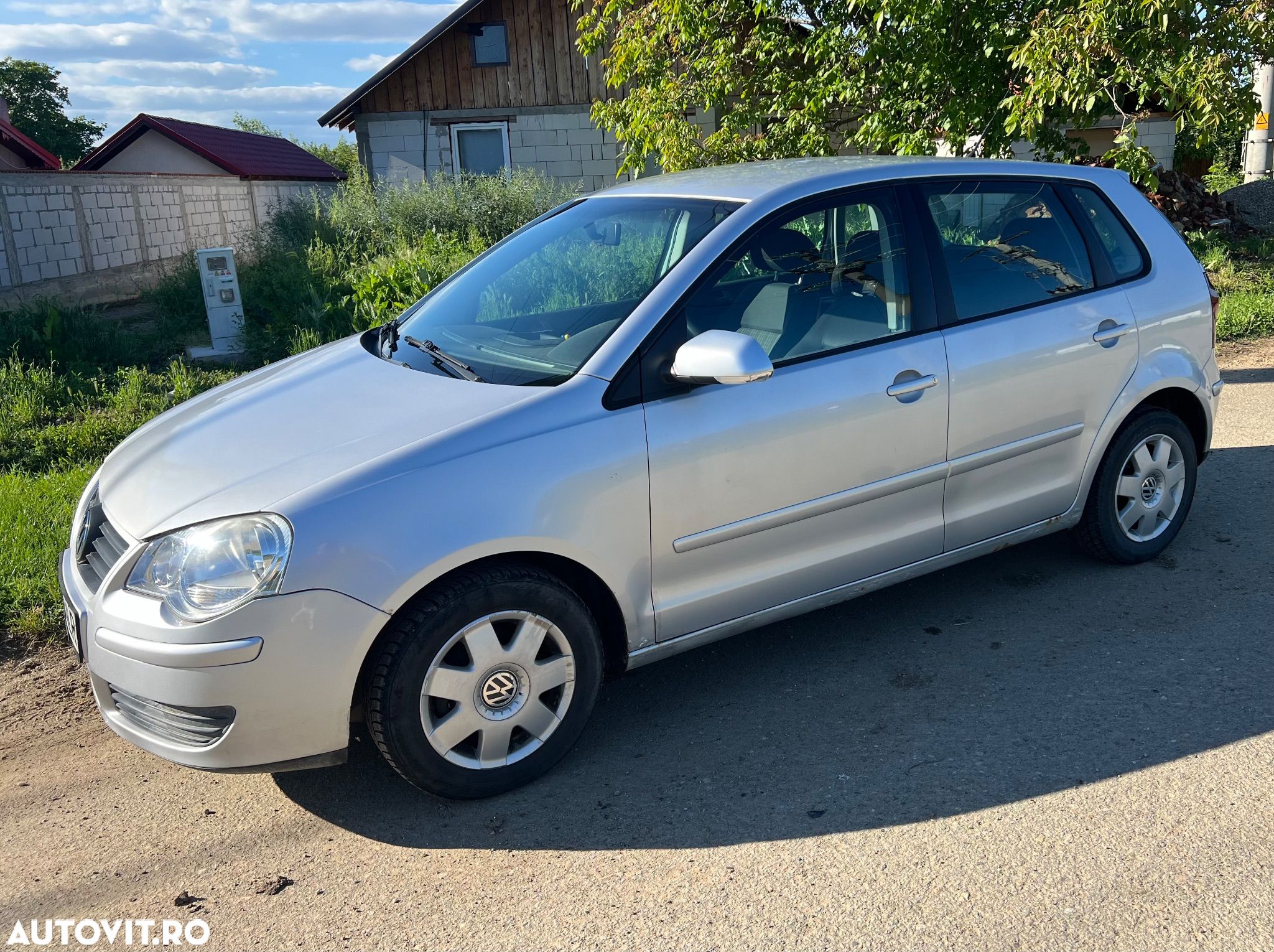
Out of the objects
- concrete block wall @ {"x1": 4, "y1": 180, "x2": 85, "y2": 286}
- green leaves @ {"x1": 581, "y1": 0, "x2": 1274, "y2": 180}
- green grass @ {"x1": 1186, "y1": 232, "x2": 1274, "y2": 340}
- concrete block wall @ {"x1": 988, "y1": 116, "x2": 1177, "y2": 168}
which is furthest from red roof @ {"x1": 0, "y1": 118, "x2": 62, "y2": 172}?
green grass @ {"x1": 1186, "y1": 232, "x2": 1274, "y2": 340}

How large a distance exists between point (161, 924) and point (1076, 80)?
741 centimetres

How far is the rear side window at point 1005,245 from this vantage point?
3.99 metres

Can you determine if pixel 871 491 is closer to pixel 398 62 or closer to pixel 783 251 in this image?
pixel 783 251

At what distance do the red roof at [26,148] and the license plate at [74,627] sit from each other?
96.7 ft

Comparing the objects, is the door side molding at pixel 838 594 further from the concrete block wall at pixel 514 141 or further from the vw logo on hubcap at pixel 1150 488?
the concrete block wall at pixel 514 141

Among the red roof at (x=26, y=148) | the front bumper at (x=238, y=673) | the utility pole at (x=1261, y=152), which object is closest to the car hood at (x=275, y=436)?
the front bumper at (x=238, y=673)

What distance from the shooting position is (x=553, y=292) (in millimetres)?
3969

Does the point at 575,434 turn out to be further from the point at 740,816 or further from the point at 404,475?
the point at 740,816

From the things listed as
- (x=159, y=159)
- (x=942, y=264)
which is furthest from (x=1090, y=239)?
(x=159, y=159)

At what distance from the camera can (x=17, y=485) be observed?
5938 mm

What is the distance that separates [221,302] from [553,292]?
697 centimetres

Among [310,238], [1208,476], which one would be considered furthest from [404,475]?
[310,238]

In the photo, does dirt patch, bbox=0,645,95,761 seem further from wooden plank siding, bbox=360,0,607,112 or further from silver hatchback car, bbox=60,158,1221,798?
wooden plank siding, bbox=360,0,607,112

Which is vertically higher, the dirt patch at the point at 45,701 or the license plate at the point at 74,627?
the license plate at the point at 74,627
